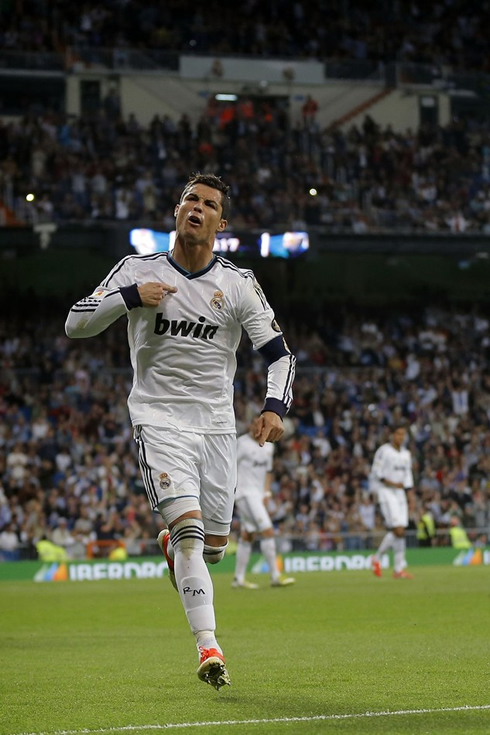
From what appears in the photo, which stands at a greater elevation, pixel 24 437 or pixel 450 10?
pixel 450 10

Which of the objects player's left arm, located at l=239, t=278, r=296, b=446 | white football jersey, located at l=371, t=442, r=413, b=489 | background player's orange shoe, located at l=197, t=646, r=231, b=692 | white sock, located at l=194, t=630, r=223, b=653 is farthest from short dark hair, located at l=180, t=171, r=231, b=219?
white football jersey, located at l=371, t=442, r=413, b=489

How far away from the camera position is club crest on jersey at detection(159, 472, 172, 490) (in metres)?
6.95

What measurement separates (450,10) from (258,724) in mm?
39503

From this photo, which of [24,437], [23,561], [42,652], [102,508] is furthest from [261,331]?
[24,437]

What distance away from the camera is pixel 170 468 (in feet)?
23.0

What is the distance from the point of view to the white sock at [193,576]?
6.66 m

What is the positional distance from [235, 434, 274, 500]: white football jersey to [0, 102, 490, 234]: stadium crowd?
39.7 ft

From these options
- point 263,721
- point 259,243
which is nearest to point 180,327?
point 263,721

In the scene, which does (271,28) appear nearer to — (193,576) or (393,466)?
(393,466)

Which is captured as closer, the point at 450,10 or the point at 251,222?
the point at 251,222

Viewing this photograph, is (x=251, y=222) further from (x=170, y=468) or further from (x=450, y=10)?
(x=170, y=468)

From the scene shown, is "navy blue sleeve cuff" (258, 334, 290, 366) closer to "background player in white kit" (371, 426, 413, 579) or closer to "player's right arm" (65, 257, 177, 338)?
"player's right arm" (65, 257, 177, 338)

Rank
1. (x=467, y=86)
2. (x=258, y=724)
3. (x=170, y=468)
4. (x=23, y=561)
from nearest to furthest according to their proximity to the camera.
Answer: (x=258, y=724)
(x=170, y=468)
(x=23, y=561)
(x=467, y=86)

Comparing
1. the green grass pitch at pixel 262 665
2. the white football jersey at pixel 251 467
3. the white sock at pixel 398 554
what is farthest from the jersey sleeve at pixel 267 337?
the white sock at pixel 398 554
